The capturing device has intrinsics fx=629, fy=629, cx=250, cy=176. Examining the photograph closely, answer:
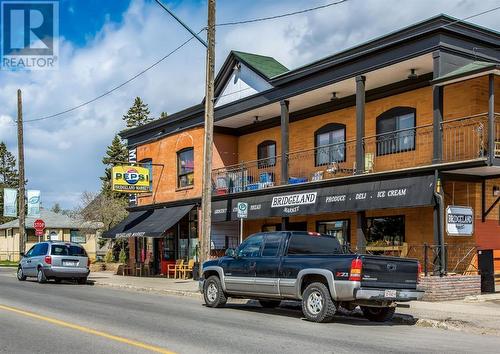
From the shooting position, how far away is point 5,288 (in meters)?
20.8

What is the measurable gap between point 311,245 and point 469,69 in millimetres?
6436

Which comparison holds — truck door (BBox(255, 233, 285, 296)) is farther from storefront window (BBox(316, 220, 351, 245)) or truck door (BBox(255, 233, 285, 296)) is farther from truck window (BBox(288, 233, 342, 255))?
storefront window (BBox(316, 220, 351, 245))

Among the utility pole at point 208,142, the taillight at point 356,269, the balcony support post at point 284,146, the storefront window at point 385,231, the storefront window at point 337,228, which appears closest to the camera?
the taillight at point 356,269

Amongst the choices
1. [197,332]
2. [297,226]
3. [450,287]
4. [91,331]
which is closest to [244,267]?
[197,332]

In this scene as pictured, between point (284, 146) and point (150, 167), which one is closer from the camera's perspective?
point (284, 146)

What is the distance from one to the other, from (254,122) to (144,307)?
13598 mm

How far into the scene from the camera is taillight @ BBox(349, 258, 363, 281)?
39.0 feet

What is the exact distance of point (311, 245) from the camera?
14.0 metres

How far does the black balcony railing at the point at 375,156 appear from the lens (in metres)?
17.9

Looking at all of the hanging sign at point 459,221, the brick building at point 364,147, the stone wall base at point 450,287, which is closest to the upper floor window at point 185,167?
the brick building at point 364,147

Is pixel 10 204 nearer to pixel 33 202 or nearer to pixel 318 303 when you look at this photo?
pixel 33 202

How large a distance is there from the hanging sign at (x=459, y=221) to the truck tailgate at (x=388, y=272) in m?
4.41

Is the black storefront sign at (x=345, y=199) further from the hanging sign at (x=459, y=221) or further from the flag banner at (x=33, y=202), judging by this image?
the flag banner at (x=33, y=202)

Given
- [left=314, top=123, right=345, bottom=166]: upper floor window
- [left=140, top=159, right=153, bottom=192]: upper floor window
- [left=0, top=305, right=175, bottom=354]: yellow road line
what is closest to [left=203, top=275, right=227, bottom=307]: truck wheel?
[left=0, top=305, right=175, bottom=354]: yellow road line
